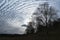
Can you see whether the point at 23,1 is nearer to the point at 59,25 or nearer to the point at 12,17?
the point at 12,17

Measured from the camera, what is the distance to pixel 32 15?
1938 mm

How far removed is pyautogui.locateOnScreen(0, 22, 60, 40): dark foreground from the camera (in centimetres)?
190

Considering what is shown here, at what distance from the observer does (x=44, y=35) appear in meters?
1.92

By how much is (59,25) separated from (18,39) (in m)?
0.61

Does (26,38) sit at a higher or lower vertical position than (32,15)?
lower

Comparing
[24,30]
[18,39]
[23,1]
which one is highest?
[23,1]

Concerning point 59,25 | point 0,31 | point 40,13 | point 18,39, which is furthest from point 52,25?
point 0,31

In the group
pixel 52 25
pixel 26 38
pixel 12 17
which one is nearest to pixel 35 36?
pixel 26 38

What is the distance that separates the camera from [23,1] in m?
1.96

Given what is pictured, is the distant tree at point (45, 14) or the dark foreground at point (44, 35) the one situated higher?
the distant tree at point (45, 14)

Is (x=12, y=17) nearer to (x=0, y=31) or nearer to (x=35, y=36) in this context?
(x=0, y=31)

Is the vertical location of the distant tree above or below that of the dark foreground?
above

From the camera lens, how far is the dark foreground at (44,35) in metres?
1.90

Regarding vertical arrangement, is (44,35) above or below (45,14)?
below
